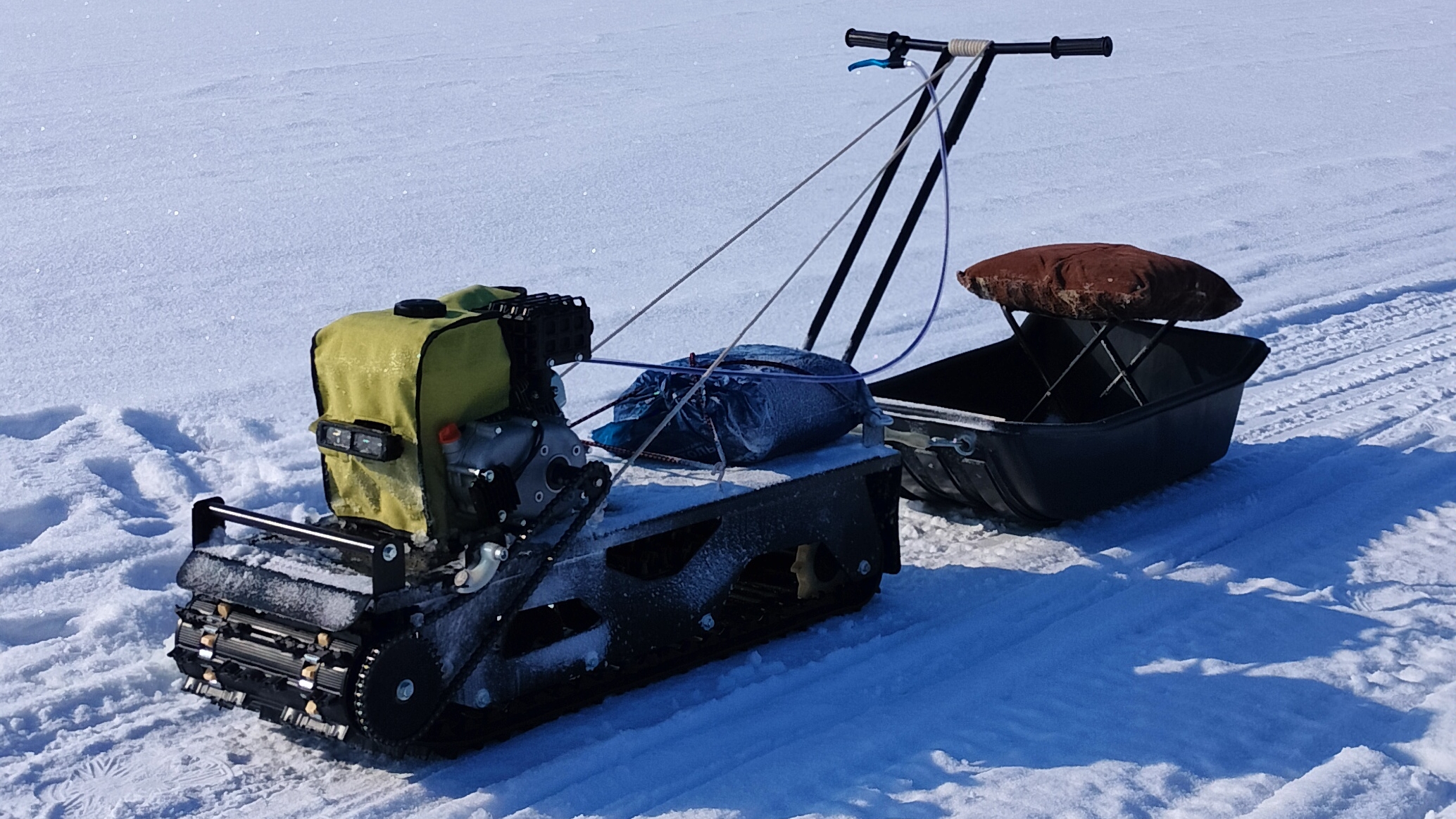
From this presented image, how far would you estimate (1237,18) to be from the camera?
2122 cm

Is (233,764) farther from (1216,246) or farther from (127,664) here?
(1216,246)

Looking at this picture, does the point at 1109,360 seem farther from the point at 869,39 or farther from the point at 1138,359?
the point at 869,39

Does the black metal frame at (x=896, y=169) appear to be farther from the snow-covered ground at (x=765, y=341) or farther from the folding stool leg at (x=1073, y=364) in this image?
the folding stool leg at (x=1073, y=364)

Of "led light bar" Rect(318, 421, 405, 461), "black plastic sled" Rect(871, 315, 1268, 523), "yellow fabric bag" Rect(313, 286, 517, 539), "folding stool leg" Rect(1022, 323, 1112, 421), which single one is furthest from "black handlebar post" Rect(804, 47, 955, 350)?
"led light bar" Rect(318, 421, 405, 461)

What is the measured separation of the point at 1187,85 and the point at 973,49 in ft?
40.7

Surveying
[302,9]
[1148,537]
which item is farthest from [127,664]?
[302,9]

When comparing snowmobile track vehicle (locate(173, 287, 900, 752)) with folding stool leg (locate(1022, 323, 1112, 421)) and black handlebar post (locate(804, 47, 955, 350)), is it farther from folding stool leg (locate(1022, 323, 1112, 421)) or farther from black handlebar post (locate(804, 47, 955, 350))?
folding stool leg (locate(1022, 323, 1112, 421))

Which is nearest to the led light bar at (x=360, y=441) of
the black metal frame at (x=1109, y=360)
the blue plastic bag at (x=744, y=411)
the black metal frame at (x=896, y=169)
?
the blue plastic bag at (x=744, y=411)

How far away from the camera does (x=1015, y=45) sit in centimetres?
473

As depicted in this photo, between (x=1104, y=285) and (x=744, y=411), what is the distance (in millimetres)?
1782

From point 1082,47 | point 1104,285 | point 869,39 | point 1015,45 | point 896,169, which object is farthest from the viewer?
point 1104,285

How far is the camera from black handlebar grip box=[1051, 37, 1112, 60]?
180 inches

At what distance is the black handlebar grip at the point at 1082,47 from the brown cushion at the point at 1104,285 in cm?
103

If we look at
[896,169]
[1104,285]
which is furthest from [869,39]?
[1104,285]
